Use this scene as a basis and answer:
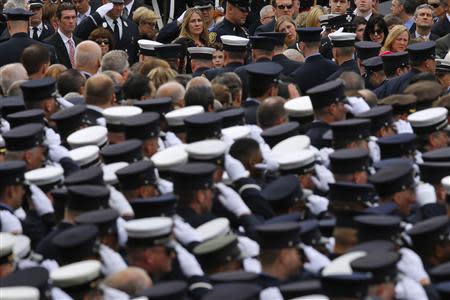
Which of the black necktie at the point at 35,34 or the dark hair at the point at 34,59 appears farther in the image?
the black necktie at the point at 35,34

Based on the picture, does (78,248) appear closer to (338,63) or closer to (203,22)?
(338,63)

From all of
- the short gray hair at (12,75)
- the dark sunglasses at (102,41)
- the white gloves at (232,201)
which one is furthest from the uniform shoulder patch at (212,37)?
the white gloves at (232,201)

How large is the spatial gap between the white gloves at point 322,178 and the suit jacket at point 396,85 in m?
2.68

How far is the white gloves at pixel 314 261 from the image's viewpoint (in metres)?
9.19

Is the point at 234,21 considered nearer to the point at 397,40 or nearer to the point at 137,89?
the point at 397,40

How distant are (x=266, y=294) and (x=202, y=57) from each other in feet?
21.3

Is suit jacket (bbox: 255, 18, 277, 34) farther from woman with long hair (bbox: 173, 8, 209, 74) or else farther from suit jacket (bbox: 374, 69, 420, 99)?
suit jacket (bbox: 374, 69, 420, 99)

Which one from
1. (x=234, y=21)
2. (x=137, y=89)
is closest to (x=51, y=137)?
(x=137, y=89)

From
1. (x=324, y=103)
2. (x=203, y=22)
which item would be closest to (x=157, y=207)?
(x=324, y=103)

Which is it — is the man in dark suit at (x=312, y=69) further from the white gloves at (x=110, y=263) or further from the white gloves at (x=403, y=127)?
the white gloves at (x=110, y=263)

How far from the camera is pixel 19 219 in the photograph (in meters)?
10.1

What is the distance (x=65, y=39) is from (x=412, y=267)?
777 cm

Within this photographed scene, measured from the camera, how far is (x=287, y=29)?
1625 cm

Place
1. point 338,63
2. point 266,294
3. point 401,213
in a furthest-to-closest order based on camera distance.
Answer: point 338,63 → point 401,213 → point 266,294
